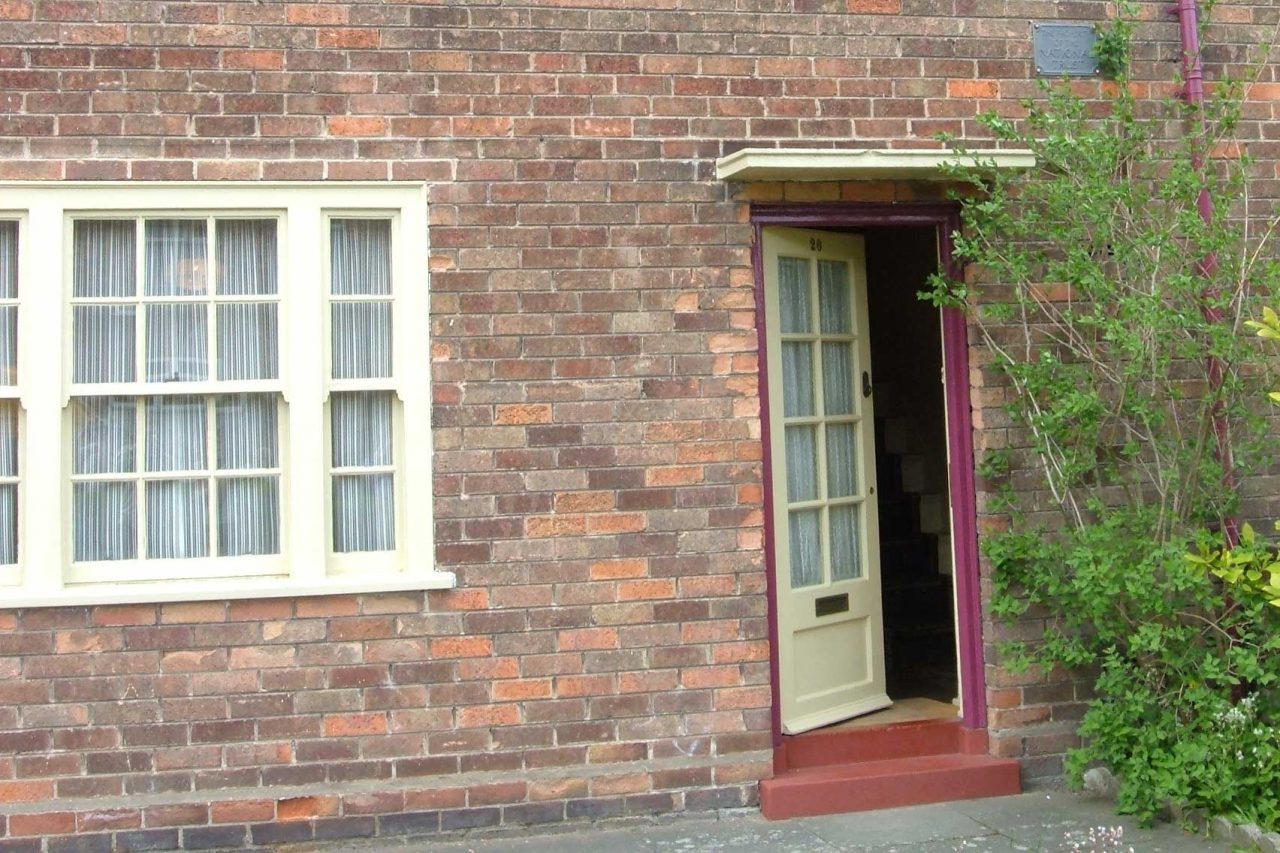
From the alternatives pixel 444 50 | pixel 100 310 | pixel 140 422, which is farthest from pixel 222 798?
pixel 444 50

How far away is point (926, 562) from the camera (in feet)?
29.2

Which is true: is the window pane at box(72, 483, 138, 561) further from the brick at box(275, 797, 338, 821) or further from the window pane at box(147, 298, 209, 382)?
the brick at box(275, 797, 338, 821)

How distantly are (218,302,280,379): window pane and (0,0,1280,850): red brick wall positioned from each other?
56 centimetres

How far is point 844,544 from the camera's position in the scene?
259 inches

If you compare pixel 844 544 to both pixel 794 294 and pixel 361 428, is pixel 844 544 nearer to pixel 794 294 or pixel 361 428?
pixel 794 294

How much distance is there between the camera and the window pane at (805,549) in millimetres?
6332

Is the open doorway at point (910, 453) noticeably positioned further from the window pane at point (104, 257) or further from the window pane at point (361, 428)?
the window pane at point (104, 257)

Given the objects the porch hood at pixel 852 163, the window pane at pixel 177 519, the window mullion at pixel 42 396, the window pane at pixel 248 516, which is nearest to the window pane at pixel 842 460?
the porch hood at pixel 852 163

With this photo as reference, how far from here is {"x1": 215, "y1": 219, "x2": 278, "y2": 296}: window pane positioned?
18.3 feet

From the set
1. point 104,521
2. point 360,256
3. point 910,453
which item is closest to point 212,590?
point 104,521

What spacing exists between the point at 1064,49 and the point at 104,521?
4829 mm

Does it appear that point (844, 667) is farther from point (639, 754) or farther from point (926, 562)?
point (926, 562)

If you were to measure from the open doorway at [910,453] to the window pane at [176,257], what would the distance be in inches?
167

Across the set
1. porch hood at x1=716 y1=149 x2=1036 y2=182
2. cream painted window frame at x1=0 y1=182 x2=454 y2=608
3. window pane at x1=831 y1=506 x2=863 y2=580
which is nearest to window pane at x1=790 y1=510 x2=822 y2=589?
window pane at x1=831 y1=506 x2=863 y2=580
